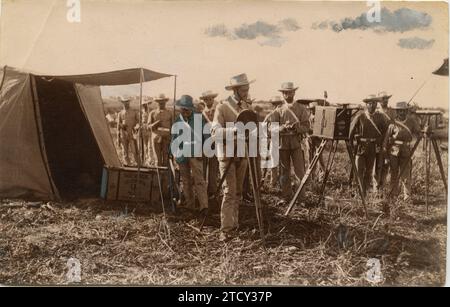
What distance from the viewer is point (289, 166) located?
6.17 metres

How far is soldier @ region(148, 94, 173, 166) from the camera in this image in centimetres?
631

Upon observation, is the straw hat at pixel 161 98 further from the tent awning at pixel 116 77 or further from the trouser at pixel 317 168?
the trouser at pixel 317 168

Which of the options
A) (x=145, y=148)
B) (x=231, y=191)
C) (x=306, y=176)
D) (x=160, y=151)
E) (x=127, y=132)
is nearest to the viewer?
(x=231, y=191)

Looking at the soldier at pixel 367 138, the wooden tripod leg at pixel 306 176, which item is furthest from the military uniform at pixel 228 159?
the soldier at pixel 367 138

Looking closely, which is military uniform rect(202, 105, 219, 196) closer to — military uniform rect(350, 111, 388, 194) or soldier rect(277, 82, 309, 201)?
soldier rect(277, 82, 309, 201)

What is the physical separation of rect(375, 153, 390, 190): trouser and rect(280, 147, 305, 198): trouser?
3.16 feet

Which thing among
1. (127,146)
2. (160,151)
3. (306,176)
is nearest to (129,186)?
(160,151)

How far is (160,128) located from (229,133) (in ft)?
4.53

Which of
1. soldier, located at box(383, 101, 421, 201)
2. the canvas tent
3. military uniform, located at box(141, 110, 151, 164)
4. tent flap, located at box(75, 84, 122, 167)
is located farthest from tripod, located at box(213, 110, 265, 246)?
tent flap, located at box(75, 84, 122, 167)

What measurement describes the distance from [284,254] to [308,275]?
0.36m

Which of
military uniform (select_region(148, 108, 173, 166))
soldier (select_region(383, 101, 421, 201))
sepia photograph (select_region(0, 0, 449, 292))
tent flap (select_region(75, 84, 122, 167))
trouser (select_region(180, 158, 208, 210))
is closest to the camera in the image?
sepia photograph (select_region(0, 0, 449, 292))

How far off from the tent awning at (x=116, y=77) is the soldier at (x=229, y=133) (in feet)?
2.76

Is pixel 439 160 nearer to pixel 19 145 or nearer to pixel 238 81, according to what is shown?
pixel 238 81
